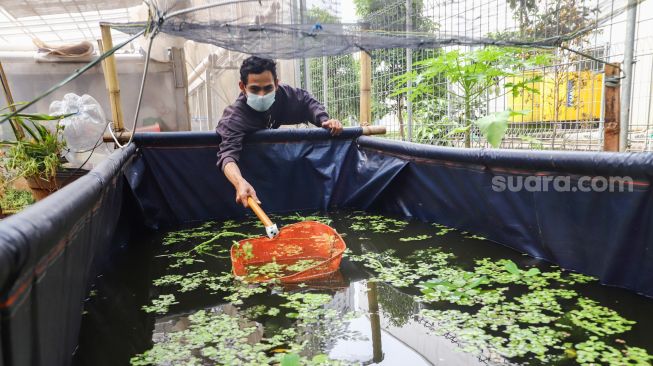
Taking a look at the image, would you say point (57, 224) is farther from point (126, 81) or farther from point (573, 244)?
point (126, 81)

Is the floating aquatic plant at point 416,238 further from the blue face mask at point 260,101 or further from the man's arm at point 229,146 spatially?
the blue face mask at point 260,101

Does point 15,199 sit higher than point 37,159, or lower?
lower

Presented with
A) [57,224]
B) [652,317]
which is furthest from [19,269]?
[652,317]

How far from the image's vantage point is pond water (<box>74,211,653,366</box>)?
1242 millimetres

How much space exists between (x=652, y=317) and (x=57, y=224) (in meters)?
1.65

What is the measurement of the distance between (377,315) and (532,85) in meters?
2.93

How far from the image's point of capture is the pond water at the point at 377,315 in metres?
1.24

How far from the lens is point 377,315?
1.52 m

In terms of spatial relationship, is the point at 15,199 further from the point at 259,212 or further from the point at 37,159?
the point at 259,212

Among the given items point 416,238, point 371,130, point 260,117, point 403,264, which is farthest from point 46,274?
point 371,130

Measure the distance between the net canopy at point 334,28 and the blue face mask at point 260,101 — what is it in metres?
0.45

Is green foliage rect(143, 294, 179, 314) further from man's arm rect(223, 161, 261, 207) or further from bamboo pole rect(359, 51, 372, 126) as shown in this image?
bamboo pole rect(359, 51, 372, 126)

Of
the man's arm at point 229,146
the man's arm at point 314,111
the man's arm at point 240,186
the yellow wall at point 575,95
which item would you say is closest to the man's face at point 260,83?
the man's arm at point 229,146

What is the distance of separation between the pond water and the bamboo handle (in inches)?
11.0
